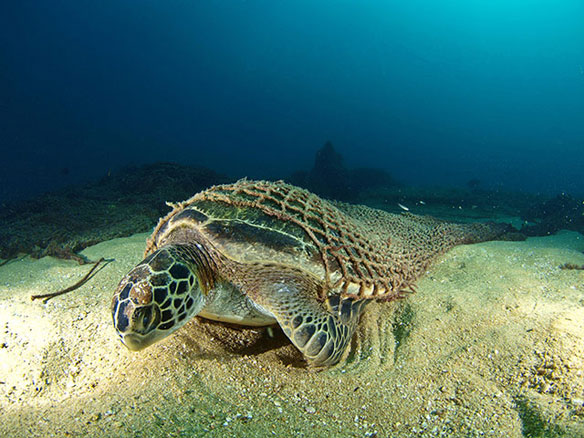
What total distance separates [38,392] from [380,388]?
2.38 metres

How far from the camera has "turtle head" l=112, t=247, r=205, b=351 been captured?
1.86 metres

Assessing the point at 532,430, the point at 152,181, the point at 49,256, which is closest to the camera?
the point at 532,430

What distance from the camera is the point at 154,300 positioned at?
1.93m

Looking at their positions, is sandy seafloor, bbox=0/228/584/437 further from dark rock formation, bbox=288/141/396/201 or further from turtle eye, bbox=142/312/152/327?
dark rock formation, bbox=288/141/396/201

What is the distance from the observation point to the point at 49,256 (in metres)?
4.24

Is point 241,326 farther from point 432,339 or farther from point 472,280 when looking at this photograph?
point 472,280

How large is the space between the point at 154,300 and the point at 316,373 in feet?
4.40

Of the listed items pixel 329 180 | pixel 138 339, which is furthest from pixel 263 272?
pixel 329 180

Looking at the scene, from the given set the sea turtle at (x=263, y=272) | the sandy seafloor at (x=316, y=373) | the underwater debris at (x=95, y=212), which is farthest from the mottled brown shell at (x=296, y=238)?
the underwater debris at (x=95, y=212)

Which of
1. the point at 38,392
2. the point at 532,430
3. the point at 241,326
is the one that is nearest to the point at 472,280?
the point at 532,430

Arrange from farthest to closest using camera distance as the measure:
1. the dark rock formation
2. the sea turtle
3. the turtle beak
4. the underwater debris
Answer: the dark rock formation, the underwater debris, the sea turtle, the turtle beak

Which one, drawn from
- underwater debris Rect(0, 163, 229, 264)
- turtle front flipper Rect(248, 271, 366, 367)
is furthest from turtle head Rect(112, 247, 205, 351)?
underwater debris Rect(0, 163, 229, 264)

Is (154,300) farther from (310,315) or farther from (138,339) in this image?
(310,315)

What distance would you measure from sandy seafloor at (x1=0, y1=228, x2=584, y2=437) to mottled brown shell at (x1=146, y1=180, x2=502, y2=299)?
446 millimetres
